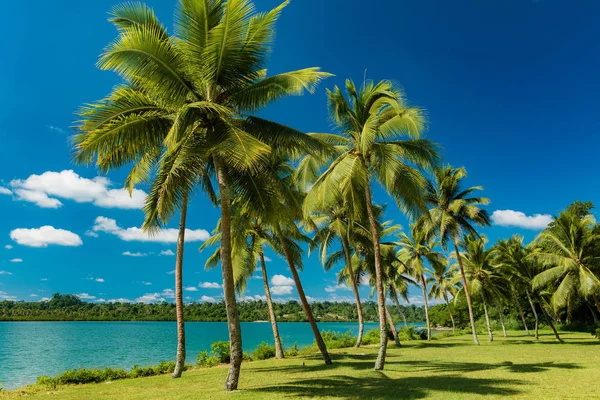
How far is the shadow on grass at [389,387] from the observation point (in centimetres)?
796

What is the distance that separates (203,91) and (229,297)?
214 inches

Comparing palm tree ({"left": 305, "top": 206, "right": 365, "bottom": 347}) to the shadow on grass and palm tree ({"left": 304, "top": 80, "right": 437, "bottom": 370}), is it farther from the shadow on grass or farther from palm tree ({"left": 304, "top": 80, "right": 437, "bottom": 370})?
the shadow on grass

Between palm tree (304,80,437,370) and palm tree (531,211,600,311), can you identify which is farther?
palm tree (531,211,600,311)

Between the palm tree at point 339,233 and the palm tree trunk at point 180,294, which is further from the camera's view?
the palm tree at point 339,233

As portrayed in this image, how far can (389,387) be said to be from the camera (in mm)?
8812

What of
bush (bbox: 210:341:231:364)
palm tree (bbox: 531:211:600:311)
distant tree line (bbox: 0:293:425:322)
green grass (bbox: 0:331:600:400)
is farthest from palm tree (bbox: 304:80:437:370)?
distant tree line (bbox: 0:293:425:322)

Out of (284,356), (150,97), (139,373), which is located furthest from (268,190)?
(284,356)

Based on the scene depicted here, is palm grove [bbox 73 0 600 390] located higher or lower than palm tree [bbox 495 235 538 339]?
higher

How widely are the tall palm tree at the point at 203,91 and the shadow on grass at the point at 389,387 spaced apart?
5.66ft

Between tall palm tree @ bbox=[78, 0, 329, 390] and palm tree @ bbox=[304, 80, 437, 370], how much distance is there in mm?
2685

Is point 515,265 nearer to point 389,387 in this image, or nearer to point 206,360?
point 389,387

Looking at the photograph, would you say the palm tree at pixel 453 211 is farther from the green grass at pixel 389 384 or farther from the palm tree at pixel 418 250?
the green grass at pixel 389 384

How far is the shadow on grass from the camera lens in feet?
26.1

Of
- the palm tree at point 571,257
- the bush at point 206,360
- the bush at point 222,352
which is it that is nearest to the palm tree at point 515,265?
the palm tree at point 571,257
